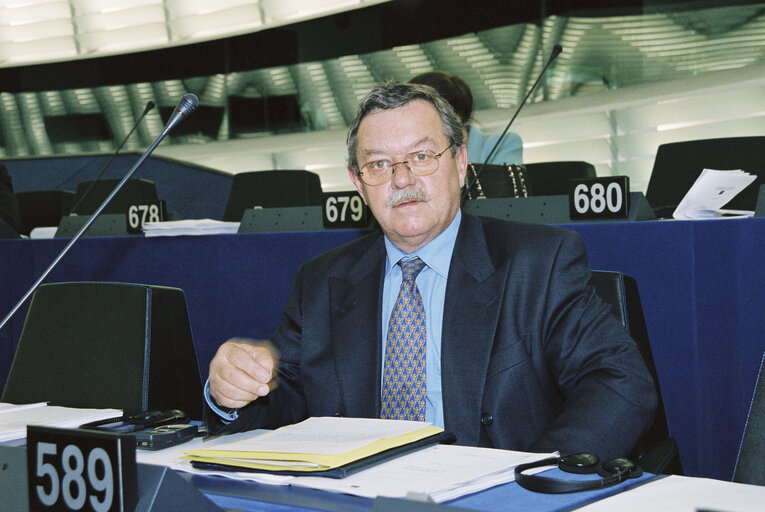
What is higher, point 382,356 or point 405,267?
point 405,267

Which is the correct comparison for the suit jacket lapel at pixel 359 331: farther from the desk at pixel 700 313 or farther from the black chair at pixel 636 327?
the desk at pixel 700 313

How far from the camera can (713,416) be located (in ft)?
6.30

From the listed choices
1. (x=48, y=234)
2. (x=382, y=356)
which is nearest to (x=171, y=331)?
(x=382, y=356)

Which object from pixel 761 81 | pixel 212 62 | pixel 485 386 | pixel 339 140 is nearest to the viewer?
pixel 485 386

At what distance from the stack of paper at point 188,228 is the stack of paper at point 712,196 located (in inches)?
60.8

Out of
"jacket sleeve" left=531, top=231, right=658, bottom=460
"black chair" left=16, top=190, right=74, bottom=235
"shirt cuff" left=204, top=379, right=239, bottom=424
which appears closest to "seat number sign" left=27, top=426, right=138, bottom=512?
"shirt cuff" left=204, top=379, right=239, bottom=424

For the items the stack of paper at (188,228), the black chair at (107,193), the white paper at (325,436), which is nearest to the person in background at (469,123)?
the stack of paper at (188,228)

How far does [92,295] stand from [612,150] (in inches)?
173

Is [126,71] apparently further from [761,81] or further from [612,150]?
[761,81]

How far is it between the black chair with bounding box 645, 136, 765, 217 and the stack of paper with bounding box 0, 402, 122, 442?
84.0 inches

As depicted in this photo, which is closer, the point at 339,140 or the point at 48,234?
the point at 48,234

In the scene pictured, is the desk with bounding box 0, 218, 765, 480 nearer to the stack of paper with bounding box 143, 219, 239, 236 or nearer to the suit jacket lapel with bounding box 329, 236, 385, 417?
the suit jacket lapel with bounding box 329, 236, 385, 417

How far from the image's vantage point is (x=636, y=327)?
1.54 metres

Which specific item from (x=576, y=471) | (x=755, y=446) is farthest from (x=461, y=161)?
(x=576, y=471)
